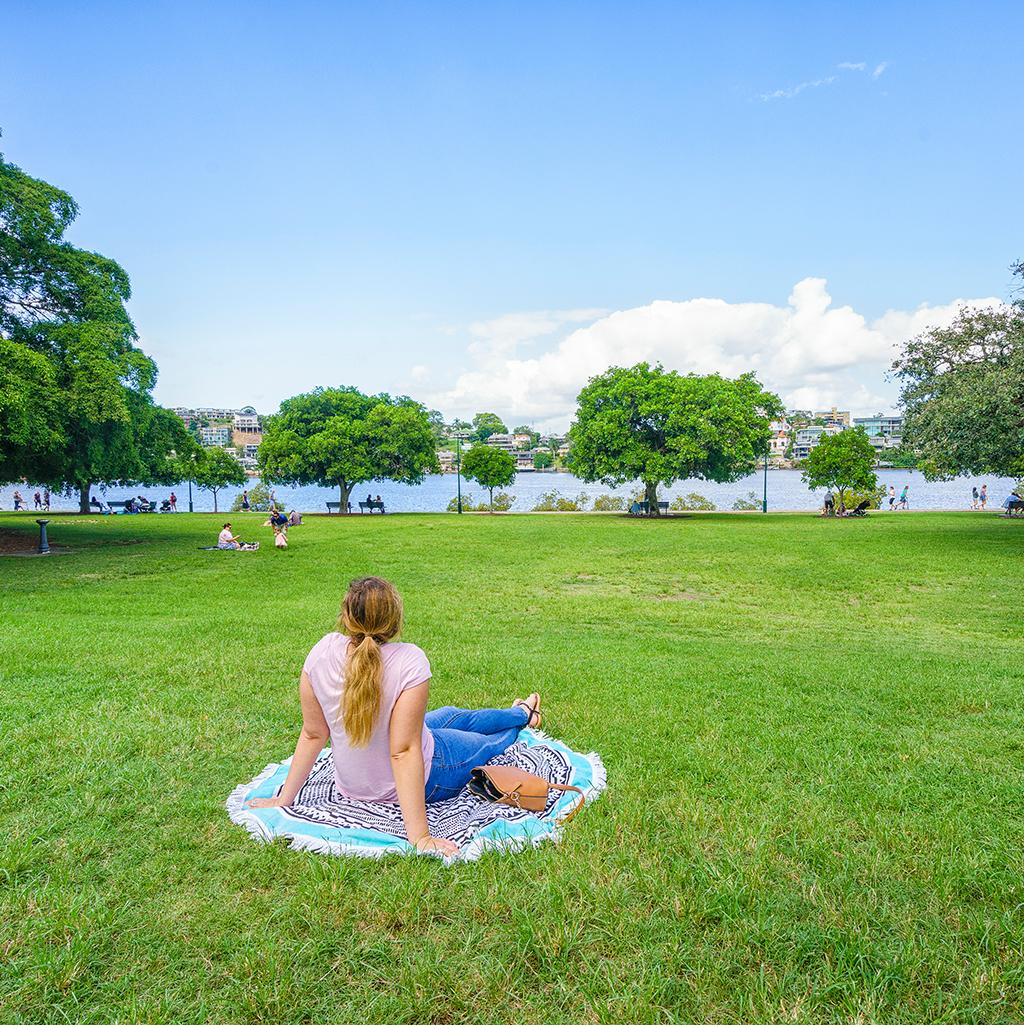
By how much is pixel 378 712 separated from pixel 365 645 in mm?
347

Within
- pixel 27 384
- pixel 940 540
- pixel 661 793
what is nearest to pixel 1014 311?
pixel 940 540

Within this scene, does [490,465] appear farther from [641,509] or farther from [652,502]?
[652,502]

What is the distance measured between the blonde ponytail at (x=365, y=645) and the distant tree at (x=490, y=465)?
1469 inches

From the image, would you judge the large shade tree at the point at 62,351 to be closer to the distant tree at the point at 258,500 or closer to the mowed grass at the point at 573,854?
the mowed grass at the point at 573,854

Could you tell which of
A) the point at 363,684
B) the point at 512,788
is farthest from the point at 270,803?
the point at 512,788

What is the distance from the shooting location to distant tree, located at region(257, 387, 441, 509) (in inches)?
1409

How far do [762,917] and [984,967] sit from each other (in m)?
0.74

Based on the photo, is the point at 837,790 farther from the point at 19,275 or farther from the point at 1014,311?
the point at 1014,311

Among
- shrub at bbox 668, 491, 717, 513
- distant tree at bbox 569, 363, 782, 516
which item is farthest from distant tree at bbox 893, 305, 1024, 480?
shrub at bbox 668, 491, 717, 513

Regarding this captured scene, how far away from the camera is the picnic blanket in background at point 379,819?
10.6 ft

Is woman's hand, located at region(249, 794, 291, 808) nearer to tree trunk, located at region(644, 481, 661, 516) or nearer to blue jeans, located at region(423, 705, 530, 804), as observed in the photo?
blue jeans, located at region(423, 705, 530, 804)

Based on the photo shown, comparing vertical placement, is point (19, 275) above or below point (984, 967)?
above

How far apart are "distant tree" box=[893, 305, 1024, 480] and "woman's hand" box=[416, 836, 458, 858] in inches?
706

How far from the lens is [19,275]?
15898mm
